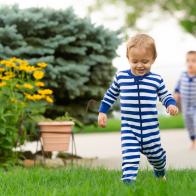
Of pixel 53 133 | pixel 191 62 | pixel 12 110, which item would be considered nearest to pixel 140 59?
pixel 12 110

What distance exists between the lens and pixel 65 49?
964 cm

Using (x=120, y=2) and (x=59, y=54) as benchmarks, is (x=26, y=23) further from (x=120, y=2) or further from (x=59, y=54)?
(x=120, y=2)

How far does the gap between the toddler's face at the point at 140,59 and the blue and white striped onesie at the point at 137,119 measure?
0.09 m

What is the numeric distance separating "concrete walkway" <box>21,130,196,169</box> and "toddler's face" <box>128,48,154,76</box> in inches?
78.7

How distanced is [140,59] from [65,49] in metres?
4.62

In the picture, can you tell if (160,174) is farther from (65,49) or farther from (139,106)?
(65,49)

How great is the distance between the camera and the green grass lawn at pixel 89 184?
4.49m

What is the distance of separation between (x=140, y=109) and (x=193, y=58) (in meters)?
6.09

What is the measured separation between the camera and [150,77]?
527 centimetres

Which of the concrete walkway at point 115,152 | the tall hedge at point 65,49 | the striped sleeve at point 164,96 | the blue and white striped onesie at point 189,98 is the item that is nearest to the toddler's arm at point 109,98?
the striped sleeve at point 164,96

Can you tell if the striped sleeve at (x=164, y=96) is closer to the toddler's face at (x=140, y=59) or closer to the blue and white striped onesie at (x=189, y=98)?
the toddler's face at (x=140, y=59)

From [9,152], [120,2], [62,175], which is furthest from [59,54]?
[120,2]

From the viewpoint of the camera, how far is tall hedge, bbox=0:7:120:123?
30.5 feet

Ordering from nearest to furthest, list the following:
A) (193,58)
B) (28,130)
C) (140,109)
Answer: (140,109) < (28,130) < (193,58)
